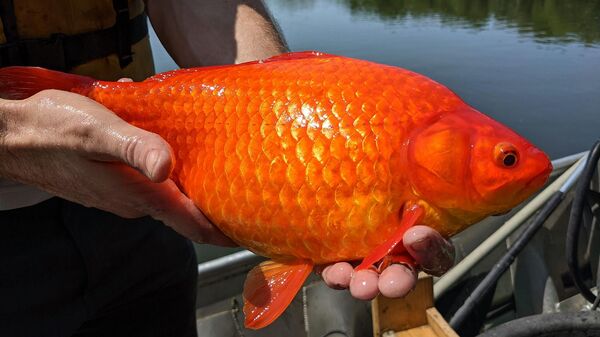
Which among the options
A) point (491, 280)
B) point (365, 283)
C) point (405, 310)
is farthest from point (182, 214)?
point (491, 280)

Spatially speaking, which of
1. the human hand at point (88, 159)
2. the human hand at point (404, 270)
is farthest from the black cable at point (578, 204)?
the human hand at point (88, 159)

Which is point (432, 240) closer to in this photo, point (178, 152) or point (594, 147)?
point (178, 152)

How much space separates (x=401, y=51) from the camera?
1530 cm

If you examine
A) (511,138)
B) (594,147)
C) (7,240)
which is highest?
(511,138)

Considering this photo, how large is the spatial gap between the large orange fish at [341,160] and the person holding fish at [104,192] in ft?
0.26

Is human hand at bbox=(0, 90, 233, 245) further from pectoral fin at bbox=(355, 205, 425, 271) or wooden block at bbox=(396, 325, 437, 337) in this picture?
wooden block at bbox=(396, 325, 437, 337)

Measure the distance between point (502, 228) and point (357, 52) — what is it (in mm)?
11843

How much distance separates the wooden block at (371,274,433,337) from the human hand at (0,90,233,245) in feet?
4.33

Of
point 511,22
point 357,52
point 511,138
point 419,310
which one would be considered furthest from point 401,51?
point 511,138

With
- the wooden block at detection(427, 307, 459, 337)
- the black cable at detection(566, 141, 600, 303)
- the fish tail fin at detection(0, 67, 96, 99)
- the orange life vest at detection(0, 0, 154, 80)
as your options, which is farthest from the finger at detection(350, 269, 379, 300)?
the black cable at detection(566, 141, 600, 303)

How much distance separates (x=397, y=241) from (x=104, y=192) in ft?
2.44

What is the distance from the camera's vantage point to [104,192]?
1461 mm

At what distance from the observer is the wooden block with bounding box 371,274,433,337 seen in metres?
2.63

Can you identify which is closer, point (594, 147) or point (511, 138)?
point (511, 138)
